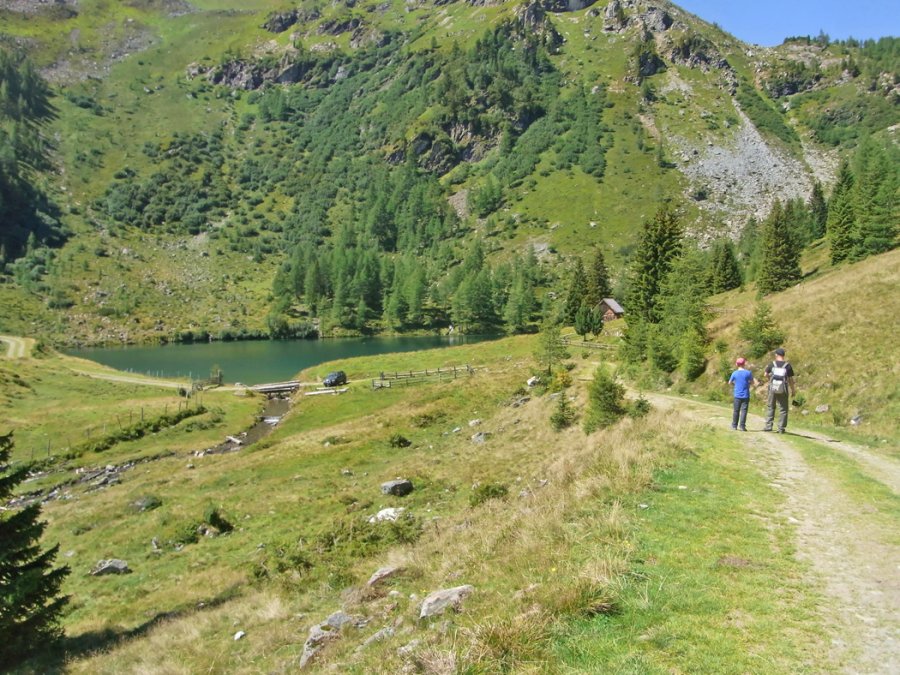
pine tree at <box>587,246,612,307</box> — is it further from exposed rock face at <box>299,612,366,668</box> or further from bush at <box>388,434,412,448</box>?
exposed rock face at <box>299,612,366,668</box>

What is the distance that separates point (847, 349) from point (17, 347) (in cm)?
12977

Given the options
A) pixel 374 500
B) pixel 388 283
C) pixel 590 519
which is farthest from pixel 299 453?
pixel 388 283

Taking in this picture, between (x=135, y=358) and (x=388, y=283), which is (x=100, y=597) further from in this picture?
(x=388, y=283)

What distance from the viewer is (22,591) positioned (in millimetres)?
15305

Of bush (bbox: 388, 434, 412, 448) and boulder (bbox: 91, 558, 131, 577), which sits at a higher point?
bush (bbox: 388, 434, 412, 448)

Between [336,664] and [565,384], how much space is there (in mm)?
32983

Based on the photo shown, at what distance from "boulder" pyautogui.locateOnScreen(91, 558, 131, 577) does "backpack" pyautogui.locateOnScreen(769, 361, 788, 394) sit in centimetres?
2965

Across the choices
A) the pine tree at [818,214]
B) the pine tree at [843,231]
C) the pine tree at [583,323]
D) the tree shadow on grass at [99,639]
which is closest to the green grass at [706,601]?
the tree shadow on grass at [99,639]

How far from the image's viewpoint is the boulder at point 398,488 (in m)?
26.9

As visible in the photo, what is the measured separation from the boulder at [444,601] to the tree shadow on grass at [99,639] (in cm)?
1183

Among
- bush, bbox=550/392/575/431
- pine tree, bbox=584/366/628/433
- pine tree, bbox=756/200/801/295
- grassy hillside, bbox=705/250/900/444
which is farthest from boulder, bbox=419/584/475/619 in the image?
pine tree, bbox=756/200/801/295

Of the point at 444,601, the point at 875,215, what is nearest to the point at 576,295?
the point at 875,215

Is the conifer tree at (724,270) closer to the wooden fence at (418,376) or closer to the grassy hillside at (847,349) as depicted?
the wooden fence at (418,376)

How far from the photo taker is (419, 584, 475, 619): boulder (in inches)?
356
